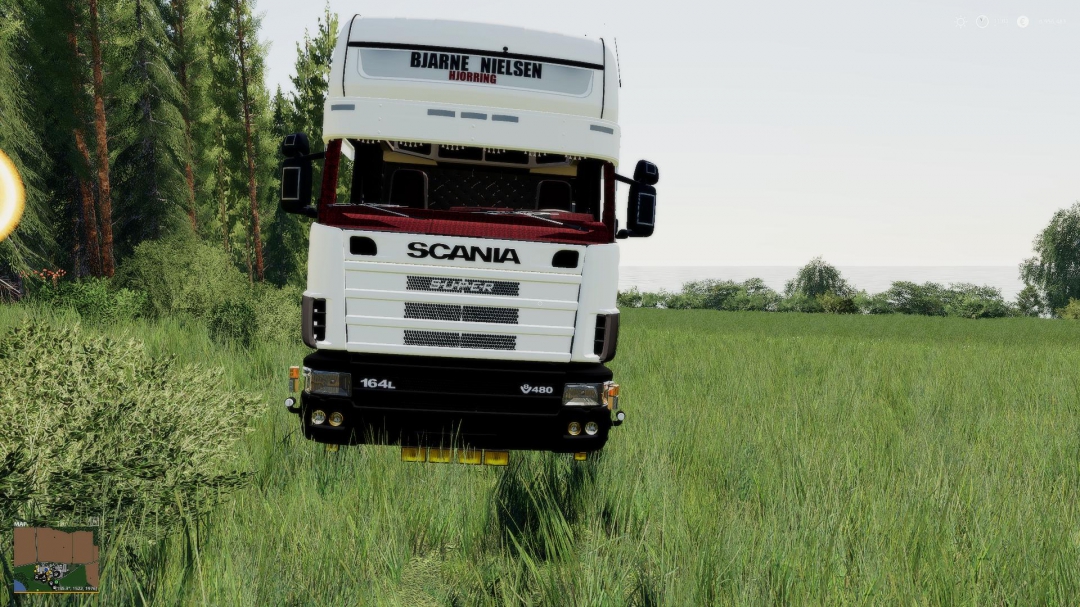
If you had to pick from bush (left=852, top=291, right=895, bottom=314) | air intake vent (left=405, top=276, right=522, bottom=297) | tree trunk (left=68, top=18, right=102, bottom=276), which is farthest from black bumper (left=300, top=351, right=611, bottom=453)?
bush (left=852, top=291, right=895, bottom=314)

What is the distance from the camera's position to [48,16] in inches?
1070

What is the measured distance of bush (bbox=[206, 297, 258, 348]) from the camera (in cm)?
1536

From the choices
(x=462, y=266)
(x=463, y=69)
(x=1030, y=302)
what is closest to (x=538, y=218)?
(x=462, y=266)

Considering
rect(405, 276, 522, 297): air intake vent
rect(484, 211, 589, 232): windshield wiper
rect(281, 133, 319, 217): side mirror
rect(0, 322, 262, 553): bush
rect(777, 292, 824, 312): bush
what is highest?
rect(777, 292, 824, 312): bush

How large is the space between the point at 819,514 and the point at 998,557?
1.01 metres

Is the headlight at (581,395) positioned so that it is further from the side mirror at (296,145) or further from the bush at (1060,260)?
the bush at (1060,260)

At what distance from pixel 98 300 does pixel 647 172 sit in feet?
59.1

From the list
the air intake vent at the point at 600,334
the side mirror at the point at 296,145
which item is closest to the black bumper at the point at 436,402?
the air intake vent at the point at 600,334

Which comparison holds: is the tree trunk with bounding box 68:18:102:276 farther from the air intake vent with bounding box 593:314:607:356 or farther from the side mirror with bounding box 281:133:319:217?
the air intake vent with bounding box 593:314:607:356

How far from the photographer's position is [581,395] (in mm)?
6262

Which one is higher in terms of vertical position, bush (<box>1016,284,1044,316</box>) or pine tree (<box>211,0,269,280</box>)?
pine tree (<box>211,0,269,280</box>)

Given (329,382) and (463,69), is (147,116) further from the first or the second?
(329,382)

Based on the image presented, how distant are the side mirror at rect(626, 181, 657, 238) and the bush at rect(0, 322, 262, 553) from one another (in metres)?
3.67

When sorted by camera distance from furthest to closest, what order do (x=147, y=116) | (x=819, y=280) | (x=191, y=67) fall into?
(x=819, y=280) → (x=191, y=67) → (x=147, y=116)
